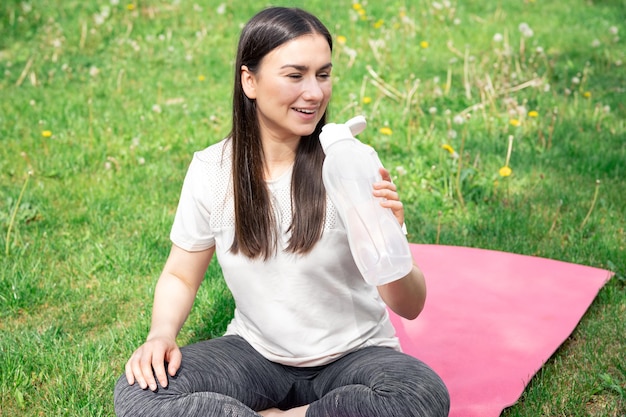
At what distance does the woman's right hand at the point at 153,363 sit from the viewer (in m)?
2.03

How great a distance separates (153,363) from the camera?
6.77 feet

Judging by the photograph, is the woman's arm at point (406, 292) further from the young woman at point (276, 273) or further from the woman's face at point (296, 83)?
the woman's face at point (296, 83)


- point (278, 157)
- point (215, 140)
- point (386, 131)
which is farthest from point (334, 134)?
point (215, 140)

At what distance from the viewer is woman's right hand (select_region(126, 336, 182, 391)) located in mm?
2027

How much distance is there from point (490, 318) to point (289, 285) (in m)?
1.10

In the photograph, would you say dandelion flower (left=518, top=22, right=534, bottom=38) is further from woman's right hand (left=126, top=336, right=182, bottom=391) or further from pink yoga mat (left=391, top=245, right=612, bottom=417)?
woman's right hand (left=126, top=336, right=182, bottom=391)

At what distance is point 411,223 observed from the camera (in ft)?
12.6

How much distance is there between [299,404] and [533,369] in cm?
81

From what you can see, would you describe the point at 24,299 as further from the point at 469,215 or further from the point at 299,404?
the point at 469,215

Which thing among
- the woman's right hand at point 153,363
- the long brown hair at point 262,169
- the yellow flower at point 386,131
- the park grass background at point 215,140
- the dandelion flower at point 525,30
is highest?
the long brown hair at point 262,169

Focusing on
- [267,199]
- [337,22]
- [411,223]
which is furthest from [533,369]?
[337,22]

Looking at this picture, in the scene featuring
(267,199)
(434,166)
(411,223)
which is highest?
(267,199)

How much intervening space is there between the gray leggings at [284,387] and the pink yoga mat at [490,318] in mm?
456

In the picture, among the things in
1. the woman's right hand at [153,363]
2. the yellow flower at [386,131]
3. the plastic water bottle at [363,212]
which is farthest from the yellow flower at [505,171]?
the woman's right hand at [153,363]
